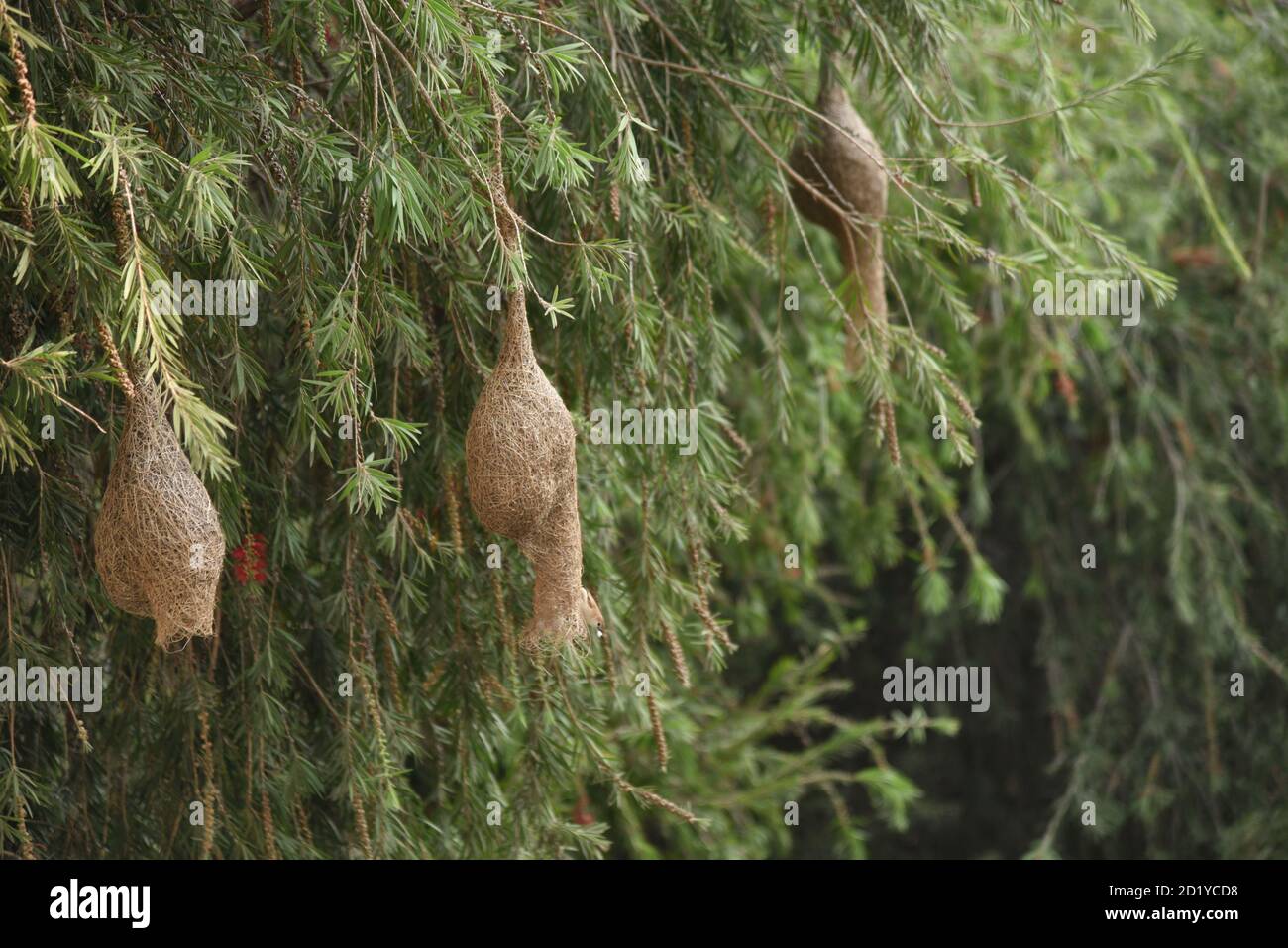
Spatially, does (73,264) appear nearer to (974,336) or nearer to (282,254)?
(282,254)

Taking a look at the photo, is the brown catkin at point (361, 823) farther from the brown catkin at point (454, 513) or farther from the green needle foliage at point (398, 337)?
the brown catkin at point (454, 513)

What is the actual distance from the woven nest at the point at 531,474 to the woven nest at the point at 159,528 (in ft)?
1.02

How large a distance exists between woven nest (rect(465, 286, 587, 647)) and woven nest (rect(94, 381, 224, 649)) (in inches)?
12.2

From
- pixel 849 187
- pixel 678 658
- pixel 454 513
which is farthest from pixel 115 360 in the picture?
pixel 849 187

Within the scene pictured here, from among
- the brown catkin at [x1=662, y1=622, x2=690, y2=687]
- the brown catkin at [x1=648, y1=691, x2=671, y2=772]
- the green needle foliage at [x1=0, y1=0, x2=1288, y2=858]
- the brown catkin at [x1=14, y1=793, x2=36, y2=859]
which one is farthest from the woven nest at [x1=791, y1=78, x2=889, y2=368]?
the brown catkin at [x1=14, y1=793, x2=36, y2=859]

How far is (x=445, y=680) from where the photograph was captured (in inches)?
83.7

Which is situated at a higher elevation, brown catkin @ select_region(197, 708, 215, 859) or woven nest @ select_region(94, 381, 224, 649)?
woven nest @ select_region(94, 381, 224, 649)

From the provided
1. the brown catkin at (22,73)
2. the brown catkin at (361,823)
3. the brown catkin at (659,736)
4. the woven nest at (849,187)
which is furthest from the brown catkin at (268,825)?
the woven nest at (849,187)

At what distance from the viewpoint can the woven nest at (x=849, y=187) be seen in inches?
89.7

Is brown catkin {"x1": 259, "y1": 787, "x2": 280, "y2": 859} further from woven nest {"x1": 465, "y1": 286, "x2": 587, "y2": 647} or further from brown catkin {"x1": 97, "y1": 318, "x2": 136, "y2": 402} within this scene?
brown catkin {"x1": 97, "y1": 318, "x2": 136, "y2": 402}

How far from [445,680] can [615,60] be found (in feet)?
3.14

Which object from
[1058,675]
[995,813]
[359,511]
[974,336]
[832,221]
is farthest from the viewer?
[995,813]

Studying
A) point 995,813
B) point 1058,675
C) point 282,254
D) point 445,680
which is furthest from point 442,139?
point 995,813

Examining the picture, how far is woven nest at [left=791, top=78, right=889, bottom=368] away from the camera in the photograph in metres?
2.28
